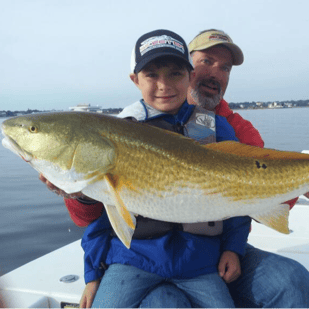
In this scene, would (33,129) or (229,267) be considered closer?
(33,129)

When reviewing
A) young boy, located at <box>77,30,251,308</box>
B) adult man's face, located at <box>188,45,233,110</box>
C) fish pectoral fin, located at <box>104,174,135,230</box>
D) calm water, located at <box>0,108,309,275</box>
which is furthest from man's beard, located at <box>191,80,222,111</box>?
calm water, located at <box>0,108,309,275</box>

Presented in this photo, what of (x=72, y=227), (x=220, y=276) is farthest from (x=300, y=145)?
(x=220, y=276)

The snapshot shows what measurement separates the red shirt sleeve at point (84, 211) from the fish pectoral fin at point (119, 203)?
0.64 meters

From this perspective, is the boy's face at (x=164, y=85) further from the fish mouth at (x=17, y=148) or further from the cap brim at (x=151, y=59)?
the fish mouth at (x=17, y=148)

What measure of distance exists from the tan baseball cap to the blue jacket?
1.74 metres

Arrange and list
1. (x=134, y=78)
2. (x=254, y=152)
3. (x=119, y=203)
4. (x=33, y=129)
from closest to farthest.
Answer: (x=119, y=203) → (x=33, y=129) → (x=254, y=152) → (x=134, y=78)

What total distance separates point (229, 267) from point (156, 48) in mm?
1855

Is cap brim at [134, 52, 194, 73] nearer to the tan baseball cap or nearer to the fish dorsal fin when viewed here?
the fish dorsal fin

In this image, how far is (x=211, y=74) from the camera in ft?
15.2

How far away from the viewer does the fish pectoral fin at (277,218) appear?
2396 mm

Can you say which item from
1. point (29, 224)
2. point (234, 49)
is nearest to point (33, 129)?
point (234, 49)

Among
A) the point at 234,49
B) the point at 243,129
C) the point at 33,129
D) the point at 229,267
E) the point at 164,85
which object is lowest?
the point at 229,267

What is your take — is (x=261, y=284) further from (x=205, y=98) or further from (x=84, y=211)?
(x=205, y=98)

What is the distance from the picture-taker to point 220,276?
280cm
